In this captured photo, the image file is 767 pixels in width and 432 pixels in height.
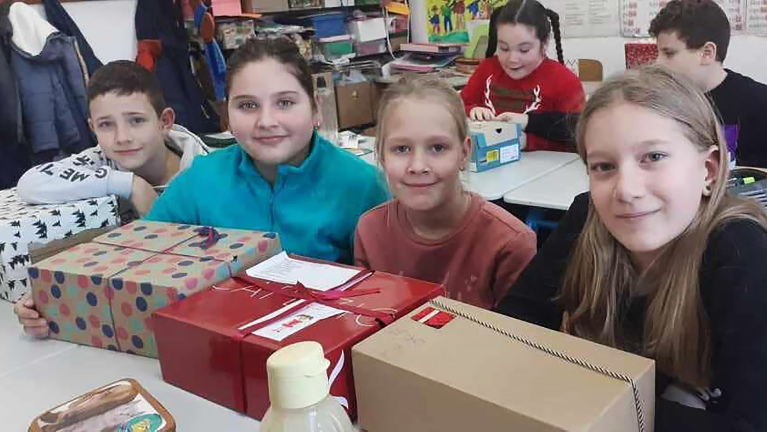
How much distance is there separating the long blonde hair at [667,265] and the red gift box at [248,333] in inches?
10.9

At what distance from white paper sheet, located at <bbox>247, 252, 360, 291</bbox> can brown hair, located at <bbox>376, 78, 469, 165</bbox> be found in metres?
0.40

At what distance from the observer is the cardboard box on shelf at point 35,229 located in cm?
145

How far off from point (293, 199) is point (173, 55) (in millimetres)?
2679

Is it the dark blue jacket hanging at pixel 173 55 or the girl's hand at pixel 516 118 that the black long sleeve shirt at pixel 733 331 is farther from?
the dark blue jacket hanging at pixel 173 55

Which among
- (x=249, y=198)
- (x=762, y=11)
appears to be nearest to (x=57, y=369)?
(x=249, y=198)

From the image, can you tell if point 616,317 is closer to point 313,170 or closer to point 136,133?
point 313,170

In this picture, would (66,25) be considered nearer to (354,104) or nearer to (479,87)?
(354,104)

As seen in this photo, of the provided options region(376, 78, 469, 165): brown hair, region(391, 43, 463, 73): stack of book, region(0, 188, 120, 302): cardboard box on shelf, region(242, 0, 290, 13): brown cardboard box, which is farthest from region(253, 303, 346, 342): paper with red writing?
region(391, 43, 463, 73): stack of book

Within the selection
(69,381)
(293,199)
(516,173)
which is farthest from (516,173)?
(69,381)

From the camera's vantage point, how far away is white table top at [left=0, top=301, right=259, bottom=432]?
3.23ft

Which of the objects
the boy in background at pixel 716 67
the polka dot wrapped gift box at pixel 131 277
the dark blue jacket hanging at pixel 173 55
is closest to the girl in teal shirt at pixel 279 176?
the polka dot wrapped gift box at pixel 131 277

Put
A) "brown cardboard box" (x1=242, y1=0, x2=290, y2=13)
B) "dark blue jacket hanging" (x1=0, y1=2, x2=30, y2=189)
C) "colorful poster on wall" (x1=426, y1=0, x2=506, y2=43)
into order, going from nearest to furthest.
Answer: "dark blue jacket hanging" (x1=0, y1=2, x2=30, y2=189) → "brown cardboard box" (x1=242, y1=0, x2=290, y2=13) → "colorful poster on wall" (x1=426, y1=0, x2=506, y2=43)

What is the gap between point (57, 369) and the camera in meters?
1.18

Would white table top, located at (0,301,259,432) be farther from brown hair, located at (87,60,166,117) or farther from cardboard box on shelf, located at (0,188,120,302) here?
brown hair, located at (87,60,166,117)
